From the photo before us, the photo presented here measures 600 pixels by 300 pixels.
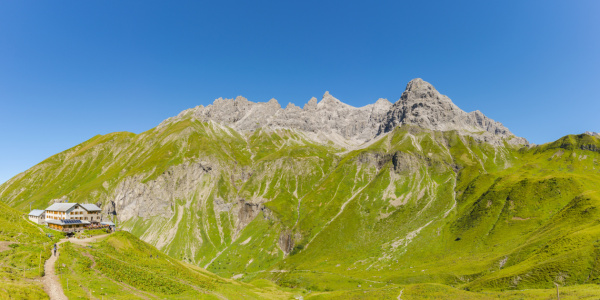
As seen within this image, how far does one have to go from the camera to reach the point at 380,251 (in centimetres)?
18850

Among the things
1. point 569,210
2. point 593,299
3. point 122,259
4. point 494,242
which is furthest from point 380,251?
point 122,259

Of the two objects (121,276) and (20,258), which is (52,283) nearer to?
(121,276)

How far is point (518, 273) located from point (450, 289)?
2144 cm

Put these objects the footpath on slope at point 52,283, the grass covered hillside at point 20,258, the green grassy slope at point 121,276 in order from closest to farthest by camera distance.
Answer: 1. the grass covered hillside at point 20,258
2. the footpath on slope at point 52,283
3. the green grassy slope at point 121,276

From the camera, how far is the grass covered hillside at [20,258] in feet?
119

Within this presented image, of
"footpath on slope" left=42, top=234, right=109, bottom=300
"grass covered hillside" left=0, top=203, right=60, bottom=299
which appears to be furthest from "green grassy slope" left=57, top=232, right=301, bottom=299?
"grass covered hillside" left=0, top=203, right=60, bottom=299

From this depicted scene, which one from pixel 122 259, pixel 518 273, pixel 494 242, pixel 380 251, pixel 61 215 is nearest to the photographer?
pixel 122 259

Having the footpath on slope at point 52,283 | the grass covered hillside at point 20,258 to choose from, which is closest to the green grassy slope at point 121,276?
the footpath on slope at point 52,283

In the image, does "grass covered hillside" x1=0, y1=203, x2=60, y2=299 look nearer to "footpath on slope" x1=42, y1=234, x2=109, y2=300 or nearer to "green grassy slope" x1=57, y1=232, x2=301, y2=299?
"footpath on slope" x1=42, y1=234, x2=109, y2=300

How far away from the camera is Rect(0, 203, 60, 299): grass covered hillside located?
119ft

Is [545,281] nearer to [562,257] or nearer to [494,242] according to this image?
[562,257]

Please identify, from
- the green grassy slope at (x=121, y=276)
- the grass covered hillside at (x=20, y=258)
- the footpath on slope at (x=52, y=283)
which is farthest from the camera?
the green grassy slope at (x=121, y=276)

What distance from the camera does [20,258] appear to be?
50.7m

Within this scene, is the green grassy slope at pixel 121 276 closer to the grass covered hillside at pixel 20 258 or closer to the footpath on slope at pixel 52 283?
the footpath on slope at pixel 52 283
